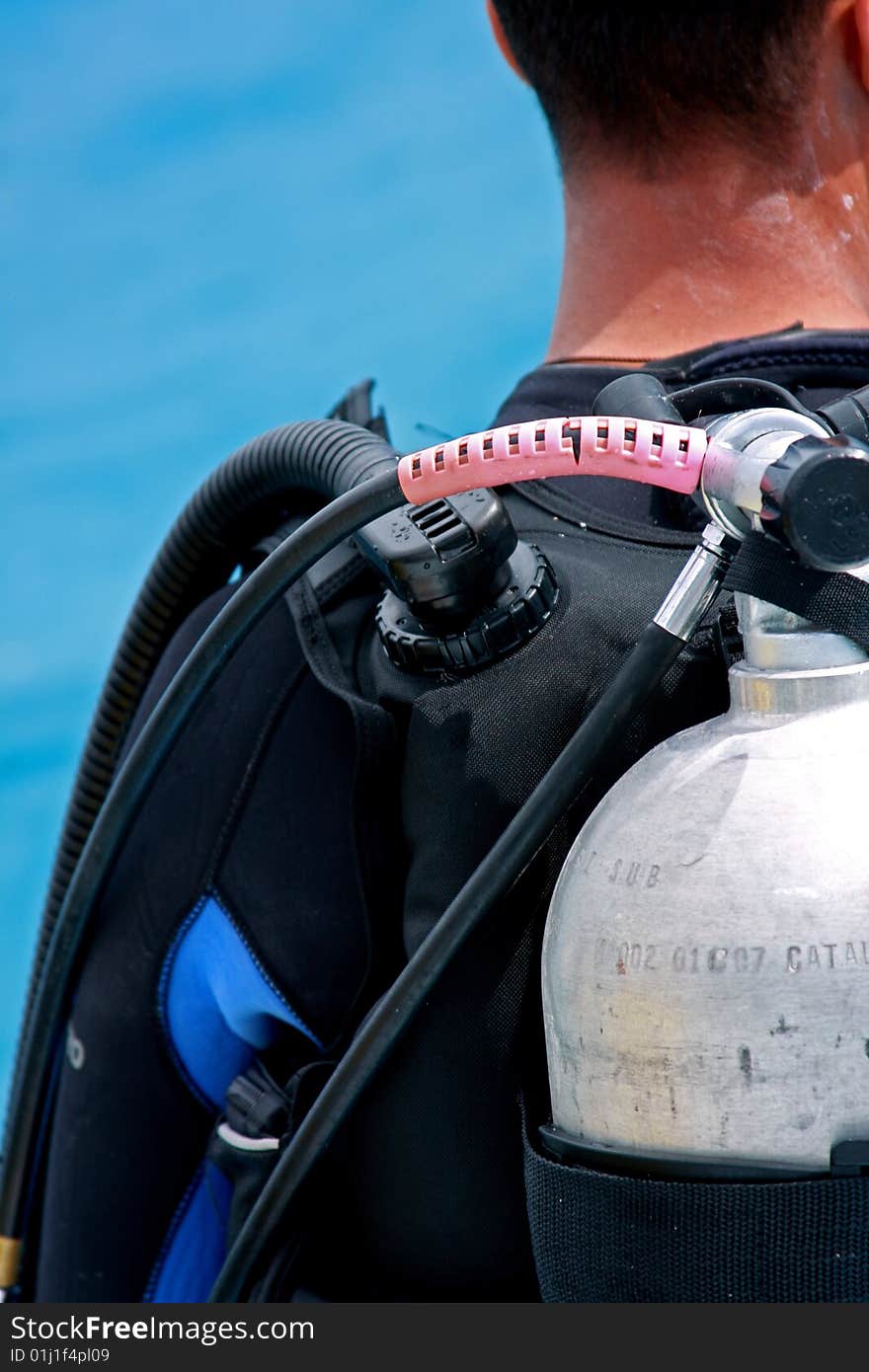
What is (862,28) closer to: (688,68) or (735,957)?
(688,68)

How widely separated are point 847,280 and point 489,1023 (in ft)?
1.77

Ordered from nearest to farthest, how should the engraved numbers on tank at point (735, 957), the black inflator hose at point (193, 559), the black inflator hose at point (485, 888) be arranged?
1. the engraved numbers on tank at point (735, 957)
2. the black inflator hose at point (485, 888)
3. the black inflator hose at point (193, 559)

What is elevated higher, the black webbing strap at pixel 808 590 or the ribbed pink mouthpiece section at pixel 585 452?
the ribbed pink mouthpiece section at pixel 585 452

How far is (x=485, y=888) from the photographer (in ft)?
2.29

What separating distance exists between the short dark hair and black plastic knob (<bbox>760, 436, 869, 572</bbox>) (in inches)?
18.9

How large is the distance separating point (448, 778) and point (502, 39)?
636 mm

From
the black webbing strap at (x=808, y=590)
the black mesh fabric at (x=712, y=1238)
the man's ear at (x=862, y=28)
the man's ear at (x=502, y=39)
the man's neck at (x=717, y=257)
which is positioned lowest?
the black mesh fabric at (x=712, y=1238)

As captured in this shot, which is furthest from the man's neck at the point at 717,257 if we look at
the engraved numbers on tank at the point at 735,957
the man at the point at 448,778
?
the engraved numbers on tank at the point at 735,957

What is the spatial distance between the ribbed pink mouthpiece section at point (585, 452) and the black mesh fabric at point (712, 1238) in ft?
0.90

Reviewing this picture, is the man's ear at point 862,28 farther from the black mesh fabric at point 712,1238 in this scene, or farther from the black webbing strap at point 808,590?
the black mesh fabric at point 712,1238

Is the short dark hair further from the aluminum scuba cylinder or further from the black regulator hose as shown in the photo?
the aluminum scuba cylinder

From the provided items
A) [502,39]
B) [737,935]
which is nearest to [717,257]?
[502,39]

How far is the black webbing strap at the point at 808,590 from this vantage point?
Answer: 24.5 inches

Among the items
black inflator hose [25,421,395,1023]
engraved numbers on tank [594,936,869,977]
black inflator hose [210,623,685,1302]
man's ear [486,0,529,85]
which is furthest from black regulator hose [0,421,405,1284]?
man's ear [486,0,529,85]
